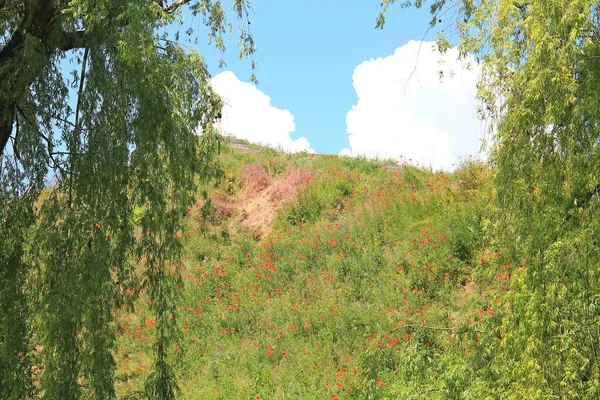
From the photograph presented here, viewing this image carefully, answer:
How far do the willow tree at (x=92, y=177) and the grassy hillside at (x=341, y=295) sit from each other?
1015 mm

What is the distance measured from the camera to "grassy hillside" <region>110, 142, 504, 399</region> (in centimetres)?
917

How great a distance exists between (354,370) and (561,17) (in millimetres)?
6594

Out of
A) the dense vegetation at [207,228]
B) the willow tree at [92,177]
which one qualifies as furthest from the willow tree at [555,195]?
the willow tree at [92,177]

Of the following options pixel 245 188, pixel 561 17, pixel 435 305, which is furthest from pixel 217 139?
pixel 245 188

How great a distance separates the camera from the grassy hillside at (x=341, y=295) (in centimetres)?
917

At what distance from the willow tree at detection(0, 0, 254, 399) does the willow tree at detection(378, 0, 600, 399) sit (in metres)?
3.50

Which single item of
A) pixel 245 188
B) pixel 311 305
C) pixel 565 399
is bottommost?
pixel 565 399

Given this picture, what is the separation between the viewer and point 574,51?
18.5 ft

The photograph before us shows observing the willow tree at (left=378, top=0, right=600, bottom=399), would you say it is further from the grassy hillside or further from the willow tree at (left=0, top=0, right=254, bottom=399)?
the willow tree at (left=0, top=0, right=254, bottom=399)

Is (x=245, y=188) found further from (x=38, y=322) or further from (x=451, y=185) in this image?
(x=38, y=322)

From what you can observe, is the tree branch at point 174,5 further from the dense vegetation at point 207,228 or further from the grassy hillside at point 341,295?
the grassy hillside at point 341,295

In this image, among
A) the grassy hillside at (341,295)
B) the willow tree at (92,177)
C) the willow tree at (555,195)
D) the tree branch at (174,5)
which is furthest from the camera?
the grassy hillside at (341,295)

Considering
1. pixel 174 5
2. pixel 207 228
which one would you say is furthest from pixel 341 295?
pixel 174 5

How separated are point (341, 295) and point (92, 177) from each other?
6.91m
